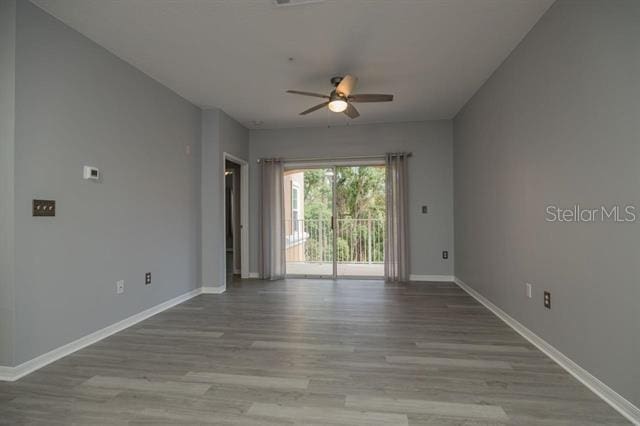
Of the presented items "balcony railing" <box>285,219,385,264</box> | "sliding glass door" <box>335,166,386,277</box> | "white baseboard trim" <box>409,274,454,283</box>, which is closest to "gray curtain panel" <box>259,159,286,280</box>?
"balcony railing" <box>285,219,385,264</box>

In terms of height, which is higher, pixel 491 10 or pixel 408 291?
pixel 491 10

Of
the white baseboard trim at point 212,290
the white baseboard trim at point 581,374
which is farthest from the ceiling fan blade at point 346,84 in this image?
the white baseboard trim at point 212,290

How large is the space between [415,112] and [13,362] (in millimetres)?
5133

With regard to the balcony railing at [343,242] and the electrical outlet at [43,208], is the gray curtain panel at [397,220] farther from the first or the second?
the electrical outlet at [43,208]

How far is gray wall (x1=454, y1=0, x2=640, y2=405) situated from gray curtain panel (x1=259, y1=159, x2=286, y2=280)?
3.31 metres

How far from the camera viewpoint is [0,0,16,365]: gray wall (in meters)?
2.13

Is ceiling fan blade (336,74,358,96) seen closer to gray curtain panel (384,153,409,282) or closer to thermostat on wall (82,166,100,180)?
gray curtain panel (384,153,409,282)

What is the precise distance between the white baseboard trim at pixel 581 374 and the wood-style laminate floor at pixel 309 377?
5cm

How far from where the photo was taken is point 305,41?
2.83 metres

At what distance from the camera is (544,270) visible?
2.52 metres

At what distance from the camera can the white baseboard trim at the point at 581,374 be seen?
5.60ft

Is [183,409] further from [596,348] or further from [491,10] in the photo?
[491,10]

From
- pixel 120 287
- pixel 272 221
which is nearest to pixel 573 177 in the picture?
pixel 120 287

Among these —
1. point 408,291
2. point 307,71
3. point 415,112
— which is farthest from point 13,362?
point 415,112
